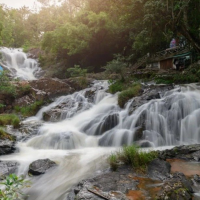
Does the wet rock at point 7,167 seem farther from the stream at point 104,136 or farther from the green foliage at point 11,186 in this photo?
the green foliage at point 11,186

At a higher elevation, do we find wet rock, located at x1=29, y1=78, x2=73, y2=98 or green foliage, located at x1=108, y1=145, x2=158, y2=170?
wet rock, located at x1=29, y1=78, x2=73, y2=98

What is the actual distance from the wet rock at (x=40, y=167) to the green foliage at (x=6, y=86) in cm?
879

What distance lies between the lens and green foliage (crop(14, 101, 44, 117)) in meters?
12.7

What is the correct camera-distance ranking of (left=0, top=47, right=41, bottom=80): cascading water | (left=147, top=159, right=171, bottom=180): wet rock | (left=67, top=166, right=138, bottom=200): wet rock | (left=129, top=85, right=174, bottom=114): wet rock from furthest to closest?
(left=0, top=47, right=41, bottom=80): cascading water
(left=129, top=85, right=174, bottom=114): wet rock
(left=147, top=159, right=171, bottom=180): wet rock
(left=67, top=166, right=138, bottom=200): wet rock

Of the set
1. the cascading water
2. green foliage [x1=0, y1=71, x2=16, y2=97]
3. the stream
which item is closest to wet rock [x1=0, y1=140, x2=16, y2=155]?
the stream

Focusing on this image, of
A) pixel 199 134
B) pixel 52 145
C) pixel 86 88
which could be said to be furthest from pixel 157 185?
pixel 86 88

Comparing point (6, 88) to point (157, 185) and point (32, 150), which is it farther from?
point (157, 185)

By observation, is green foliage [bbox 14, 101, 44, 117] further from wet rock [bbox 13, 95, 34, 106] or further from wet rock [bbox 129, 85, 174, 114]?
wet rock [bbox 129, 85, 174, 114]

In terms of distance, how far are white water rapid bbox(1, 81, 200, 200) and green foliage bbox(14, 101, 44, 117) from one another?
298cm

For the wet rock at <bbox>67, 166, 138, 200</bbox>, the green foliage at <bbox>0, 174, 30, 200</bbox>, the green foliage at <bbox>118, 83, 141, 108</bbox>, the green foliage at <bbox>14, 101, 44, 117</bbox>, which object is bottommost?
the wet rock at <bbox>67, 166, 138, 200</bbox>

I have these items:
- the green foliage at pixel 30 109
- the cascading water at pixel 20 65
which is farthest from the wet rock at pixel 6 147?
the cascading water at pixel 20 65

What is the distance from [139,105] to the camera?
9102mm

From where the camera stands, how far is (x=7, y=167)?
589cm

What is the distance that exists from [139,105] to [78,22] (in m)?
15.1
